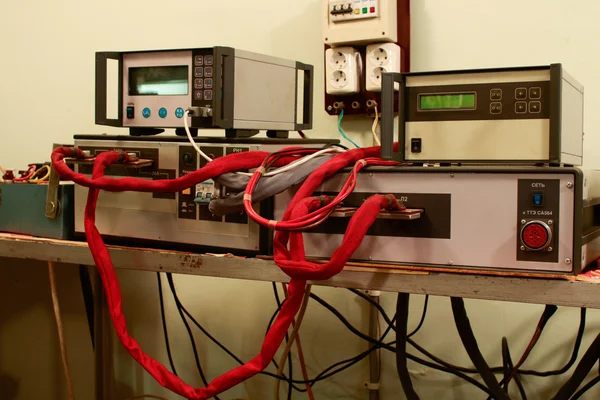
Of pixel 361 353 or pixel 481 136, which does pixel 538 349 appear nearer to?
pixel 361 353

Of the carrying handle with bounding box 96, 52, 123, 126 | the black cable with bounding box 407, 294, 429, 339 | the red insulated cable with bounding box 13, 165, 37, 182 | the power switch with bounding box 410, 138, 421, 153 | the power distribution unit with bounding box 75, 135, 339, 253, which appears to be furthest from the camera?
the black cable with bounding box 407, 294, 429, 339

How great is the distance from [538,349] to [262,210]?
834 mm

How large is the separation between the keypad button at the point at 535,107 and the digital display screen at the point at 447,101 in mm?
82

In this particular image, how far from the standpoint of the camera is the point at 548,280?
2.91 feet

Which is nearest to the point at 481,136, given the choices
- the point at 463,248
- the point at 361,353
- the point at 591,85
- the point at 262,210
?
the point at 463,248

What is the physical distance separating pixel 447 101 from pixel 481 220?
0.62 feet

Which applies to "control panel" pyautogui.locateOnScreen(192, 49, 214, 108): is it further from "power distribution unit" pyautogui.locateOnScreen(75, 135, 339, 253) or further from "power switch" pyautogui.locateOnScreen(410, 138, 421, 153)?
"power switch" pyautogui.locateOnScreen(410, 138, 421, 153)

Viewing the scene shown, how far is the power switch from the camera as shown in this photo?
99 centimetres

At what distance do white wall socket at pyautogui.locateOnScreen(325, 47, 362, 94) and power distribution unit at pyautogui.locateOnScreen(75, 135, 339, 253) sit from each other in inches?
17.0

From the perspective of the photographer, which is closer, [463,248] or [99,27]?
[463,248]

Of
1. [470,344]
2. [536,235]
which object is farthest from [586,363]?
[536,235]

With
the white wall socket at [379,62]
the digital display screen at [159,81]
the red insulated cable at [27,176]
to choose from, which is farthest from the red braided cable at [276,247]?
the white wall socket at [379,62]

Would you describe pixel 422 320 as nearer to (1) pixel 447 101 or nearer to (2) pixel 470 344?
(2) pixel 470 344

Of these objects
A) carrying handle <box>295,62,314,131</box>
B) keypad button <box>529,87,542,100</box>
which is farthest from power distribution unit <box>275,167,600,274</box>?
carrying handle <box>295,62,314,131</box>
